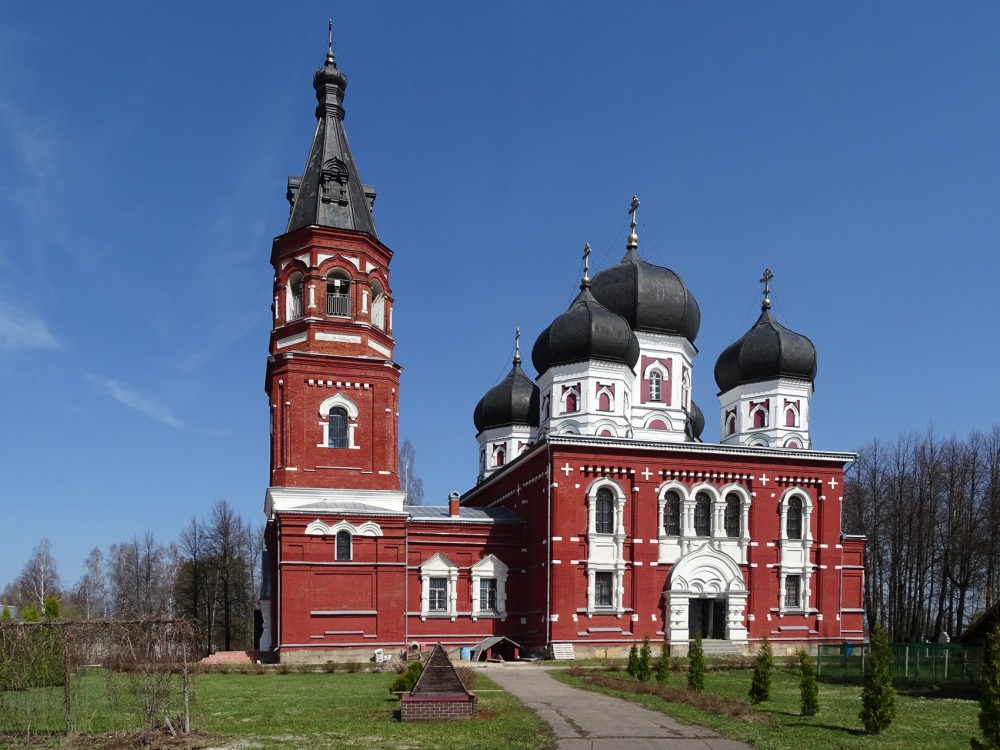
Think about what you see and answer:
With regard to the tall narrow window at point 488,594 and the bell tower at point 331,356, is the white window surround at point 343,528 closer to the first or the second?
the bell tower at point 331,356

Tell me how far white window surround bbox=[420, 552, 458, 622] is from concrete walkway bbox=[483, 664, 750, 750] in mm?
11929

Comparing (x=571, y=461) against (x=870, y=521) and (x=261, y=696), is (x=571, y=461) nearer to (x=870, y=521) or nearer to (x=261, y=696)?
(x=261, y=696)

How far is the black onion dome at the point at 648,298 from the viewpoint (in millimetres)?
40375

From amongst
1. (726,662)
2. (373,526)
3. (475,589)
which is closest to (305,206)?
(373,526)

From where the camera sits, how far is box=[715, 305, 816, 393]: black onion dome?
4038 cm

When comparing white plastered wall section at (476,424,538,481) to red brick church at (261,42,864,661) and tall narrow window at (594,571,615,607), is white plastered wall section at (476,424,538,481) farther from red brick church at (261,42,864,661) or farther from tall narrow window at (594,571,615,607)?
tall narrow window at (594,571,615,607)

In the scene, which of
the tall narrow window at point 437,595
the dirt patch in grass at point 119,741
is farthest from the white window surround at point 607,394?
the dirt patch in grass at point 119,741

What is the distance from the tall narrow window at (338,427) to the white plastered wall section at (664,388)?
12.0 m

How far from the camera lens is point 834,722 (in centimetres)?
1734

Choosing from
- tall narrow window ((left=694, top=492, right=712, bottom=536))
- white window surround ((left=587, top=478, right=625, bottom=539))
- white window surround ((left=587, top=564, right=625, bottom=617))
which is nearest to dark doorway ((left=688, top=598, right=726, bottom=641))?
tall narrow window ((left=694, top=492, right=712, bottom=536))

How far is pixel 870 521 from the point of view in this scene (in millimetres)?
49344

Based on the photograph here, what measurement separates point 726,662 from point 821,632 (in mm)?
6932

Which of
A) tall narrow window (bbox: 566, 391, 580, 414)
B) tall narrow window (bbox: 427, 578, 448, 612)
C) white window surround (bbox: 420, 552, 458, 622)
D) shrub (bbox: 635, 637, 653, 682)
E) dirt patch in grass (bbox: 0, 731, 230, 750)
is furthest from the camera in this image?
tall narrow window (bbox: 566, 391, 580, 414)

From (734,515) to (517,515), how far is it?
26.4 feet
